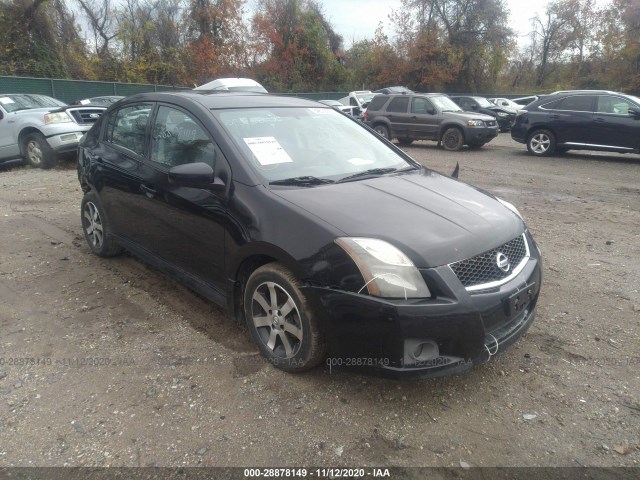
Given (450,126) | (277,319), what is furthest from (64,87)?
(277,319)

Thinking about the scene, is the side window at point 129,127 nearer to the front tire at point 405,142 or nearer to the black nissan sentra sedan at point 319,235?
the black nissan sentra sedan at point 319,235

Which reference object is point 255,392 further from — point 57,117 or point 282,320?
point 57,117

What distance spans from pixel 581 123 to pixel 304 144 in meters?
10.6

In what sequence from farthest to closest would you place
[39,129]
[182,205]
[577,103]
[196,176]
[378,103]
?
[378,103], [577,103], [39,129], [182,205], [196,176]

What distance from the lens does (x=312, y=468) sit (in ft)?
7.66

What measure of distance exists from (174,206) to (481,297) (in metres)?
2.22

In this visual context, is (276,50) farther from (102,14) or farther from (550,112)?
(550,112)

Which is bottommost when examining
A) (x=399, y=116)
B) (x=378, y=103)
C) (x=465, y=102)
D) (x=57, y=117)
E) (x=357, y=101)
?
(x=57, y=117)

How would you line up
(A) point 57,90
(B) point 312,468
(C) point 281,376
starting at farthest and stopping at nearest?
(A) point 57,90
(C) point 281,376
(B) point 312,468

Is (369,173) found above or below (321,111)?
below

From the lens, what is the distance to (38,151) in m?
10.1

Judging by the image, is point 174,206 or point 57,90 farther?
point 57,90

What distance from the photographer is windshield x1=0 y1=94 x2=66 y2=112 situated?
10531mm

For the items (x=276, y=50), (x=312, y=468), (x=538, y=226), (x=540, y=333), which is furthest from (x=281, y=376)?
(x=276, y=50)
